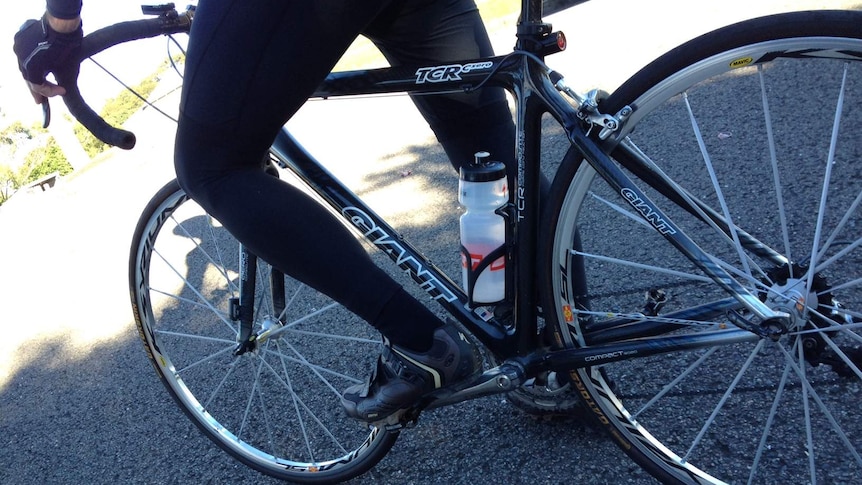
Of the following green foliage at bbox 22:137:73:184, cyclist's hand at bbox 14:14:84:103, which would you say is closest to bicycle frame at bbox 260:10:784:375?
cyclist's hand at bbox 14:14:84:103

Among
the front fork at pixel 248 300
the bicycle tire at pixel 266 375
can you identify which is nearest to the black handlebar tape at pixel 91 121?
the bicycle tire at pixel 266 375

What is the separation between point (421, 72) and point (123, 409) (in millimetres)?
1956

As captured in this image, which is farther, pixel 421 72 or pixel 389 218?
pixel 389 218

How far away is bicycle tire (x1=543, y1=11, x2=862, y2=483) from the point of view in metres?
1.23

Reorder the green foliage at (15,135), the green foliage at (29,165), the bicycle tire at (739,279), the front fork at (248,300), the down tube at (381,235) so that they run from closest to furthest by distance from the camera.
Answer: the bicycle tire at (739,279) → the down tube at (381,235) → the front fork at (248,300) → the green foliage at (29,165) → the green foliage at (15,135)

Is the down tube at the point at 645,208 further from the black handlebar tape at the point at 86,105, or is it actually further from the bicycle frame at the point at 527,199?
the black handlebar tape at the point at 86,105

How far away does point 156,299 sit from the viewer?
3.49 meters

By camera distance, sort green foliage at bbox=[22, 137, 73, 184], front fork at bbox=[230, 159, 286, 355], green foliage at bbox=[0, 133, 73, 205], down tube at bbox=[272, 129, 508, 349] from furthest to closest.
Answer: green foliage at bbox=[0, 133, 73, 205] → green foliage at bbox=[22, 137, 73, 184] → front fork at bbox=[230, 159, 286, 355] → down tube at bbox=[272, 129, 508, 349]

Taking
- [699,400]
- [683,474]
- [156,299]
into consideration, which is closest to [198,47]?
[683,474]

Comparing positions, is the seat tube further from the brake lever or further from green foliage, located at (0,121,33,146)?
green foliage, located at (0,121,33,146)

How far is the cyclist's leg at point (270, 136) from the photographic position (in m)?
1.30

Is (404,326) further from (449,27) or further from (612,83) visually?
(612,83)

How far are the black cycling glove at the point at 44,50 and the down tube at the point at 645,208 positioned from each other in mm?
1054

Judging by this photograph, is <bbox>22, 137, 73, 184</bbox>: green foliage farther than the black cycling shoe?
Yes
